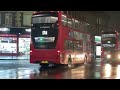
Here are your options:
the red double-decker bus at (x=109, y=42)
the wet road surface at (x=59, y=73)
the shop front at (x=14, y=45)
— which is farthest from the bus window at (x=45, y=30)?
the shop front at (x=14, y=45)

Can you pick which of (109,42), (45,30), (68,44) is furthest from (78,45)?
(109,42)

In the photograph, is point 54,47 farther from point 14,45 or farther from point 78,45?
point 14,45

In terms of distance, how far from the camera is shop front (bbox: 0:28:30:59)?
151 feet

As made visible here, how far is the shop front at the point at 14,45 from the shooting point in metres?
46.0

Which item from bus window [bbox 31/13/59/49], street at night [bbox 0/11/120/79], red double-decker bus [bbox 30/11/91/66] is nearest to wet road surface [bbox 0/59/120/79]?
street at night [bbox 0/11/120/79]

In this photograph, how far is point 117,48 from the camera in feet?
132

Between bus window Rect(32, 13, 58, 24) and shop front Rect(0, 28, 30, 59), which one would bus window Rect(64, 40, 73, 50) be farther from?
shop front Rect(0, 28, 30, 59)

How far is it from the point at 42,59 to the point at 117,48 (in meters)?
14.8

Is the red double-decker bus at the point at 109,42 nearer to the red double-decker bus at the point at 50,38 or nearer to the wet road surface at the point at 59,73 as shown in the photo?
the wet road surface at the point at 59,73

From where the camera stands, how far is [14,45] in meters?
46.2

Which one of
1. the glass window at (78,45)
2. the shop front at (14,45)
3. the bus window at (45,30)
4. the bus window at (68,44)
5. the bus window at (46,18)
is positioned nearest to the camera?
the bus window at (46,18)

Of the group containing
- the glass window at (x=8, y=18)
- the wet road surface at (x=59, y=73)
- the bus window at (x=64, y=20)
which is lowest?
the wet road surface at (x=59, y=73)
